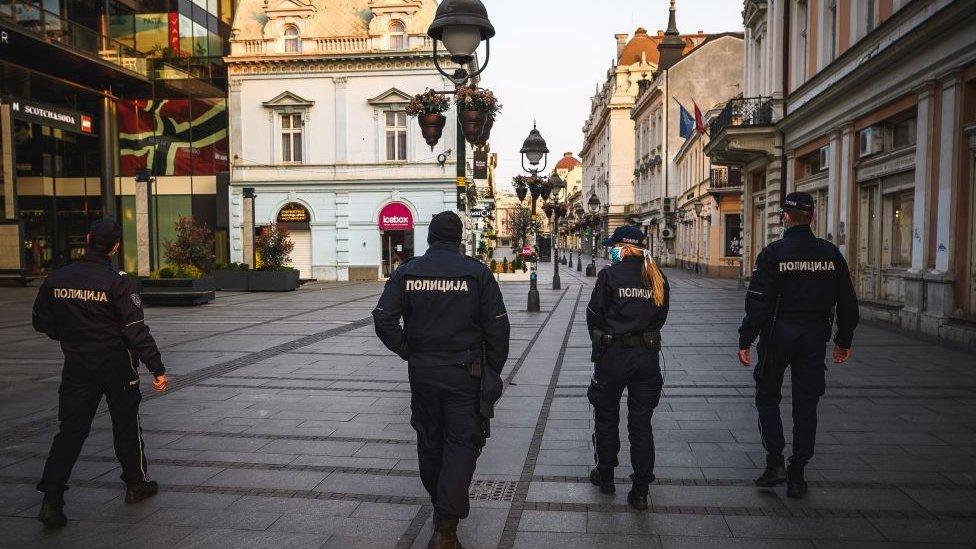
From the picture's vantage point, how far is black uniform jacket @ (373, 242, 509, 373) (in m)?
4.00

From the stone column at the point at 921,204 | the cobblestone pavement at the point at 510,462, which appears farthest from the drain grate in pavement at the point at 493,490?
the stone column at the point at 921,204

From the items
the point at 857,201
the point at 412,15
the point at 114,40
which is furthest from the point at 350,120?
the point at 857,201

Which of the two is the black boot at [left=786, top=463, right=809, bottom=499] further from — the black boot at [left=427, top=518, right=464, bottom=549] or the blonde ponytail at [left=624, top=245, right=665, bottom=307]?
the black boot at [left=427, top=518, right=464, bottom=549]

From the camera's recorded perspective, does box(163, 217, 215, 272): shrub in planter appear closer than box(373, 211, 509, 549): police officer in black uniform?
No

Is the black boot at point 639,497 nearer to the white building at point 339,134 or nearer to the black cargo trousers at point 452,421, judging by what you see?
the black cargo trousers at point 452,421

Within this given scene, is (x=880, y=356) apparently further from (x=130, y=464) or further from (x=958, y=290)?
Result: (x=130, y=464)

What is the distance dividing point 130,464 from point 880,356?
999 centimetres

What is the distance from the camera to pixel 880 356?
33.9 feet

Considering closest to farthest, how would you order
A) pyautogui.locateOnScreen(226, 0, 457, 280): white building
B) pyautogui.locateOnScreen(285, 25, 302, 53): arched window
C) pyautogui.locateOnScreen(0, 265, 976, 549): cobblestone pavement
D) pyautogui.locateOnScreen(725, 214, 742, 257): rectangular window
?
pyautogui.locateOnScreen(0, 265, 976, 549): cobblestone pavement → pyautogui.locateOnScreen(226, 0, 457, 280): white building → pyautogui.locateOnScreen(285, 25, 302, 53): arched window → pyautogui.locateOnScreen(725, 214, 742, 257): rectangular window

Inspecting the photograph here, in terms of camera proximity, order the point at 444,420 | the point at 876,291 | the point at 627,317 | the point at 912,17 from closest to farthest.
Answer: the point at 444,420 < the point at 627,317 < the point at 912,17 < the point at 876,291

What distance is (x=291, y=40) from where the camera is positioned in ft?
111

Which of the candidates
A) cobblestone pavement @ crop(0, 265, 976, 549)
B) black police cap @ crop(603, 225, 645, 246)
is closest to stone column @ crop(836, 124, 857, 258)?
cobblestone pavement @ crop(0, 265, 976, 549)

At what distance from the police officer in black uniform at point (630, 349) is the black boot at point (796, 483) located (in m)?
0.98

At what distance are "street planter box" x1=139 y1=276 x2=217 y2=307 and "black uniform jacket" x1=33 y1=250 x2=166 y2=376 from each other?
16015mm
